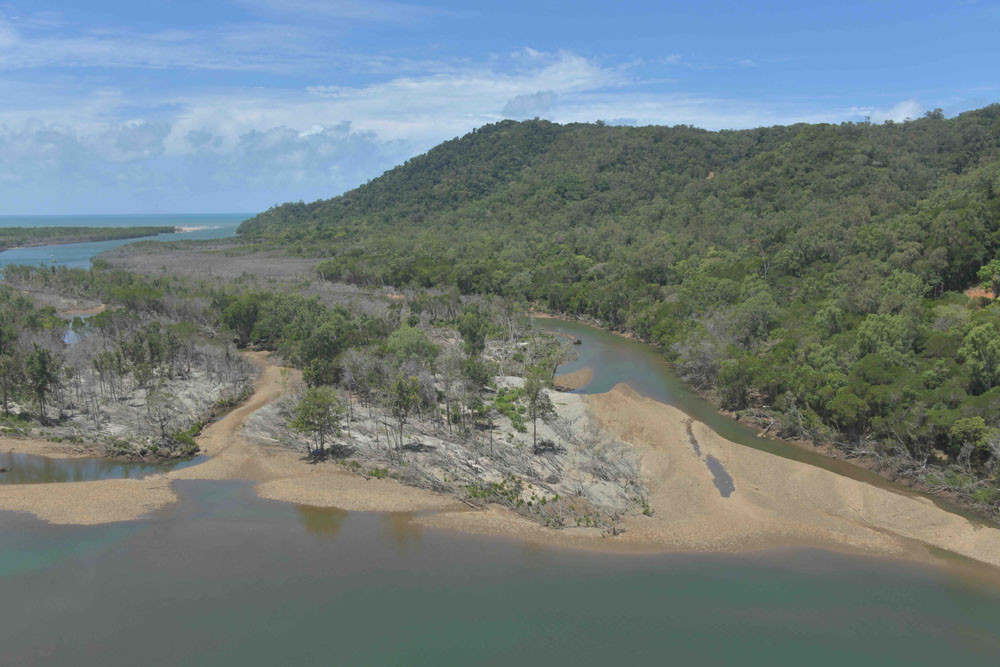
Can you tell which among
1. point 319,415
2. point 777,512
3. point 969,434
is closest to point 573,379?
point 319,415

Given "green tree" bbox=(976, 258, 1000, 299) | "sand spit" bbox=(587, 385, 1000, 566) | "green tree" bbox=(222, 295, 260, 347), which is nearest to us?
"sand spit" bbox=(587, 385, 1000, 566)

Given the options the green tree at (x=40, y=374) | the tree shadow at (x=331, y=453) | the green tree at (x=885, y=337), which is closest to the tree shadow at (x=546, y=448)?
the tree shadow at (x=331, y=453)

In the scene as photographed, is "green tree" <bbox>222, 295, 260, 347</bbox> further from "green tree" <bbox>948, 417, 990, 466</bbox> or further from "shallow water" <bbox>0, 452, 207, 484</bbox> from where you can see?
Result: "green tree" <bbox>948, 417, 990, 466</bbox>

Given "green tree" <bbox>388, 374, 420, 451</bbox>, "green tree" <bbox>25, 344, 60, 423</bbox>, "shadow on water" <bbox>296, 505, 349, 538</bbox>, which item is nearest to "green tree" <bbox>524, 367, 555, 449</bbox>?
"green tree" <bbox>388, 374, 420, 451</bbox>

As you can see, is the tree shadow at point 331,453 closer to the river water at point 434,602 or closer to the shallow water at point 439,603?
the river water at point 434,602

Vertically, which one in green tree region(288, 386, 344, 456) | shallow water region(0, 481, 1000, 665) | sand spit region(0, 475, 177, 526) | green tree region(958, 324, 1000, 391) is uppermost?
green tree region(958, 324, 1000, 391)

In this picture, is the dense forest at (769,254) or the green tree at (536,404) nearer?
the dense forest at (769,254)
